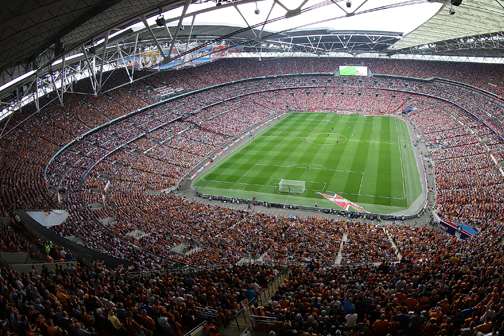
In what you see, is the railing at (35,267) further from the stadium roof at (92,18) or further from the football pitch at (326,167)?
the football pitch at (326,167)

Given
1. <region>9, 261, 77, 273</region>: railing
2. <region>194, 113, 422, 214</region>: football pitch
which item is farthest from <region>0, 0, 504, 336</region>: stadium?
<region>194, 113, 422, 214</region>: football pitch

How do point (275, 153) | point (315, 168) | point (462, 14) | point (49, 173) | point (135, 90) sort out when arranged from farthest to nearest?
point (135, 90), point (275, 153), point (315, 168), point (49, 173), point (462, 14)

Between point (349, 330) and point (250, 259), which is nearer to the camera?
point (349, 330)

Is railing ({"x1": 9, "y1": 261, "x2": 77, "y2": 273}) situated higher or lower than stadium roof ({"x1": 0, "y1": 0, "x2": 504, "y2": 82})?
lower

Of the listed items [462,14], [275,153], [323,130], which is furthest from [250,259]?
[323,130]

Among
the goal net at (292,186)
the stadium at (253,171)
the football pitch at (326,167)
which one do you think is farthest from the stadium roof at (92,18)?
the goal net at (292,186)

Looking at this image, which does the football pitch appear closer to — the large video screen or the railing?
the large video screen

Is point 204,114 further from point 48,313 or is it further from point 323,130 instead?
point 48,313
